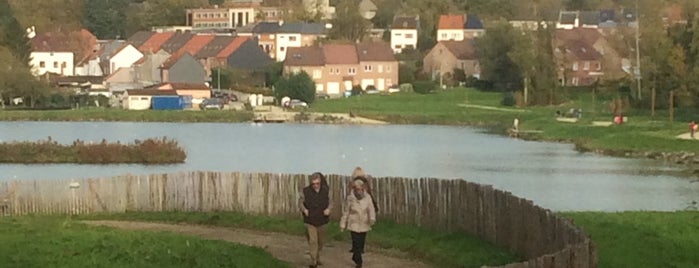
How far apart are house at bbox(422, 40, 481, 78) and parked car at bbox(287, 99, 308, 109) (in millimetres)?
19517

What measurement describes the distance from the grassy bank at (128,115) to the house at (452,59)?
29.0 meters

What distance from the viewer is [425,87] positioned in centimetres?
11725

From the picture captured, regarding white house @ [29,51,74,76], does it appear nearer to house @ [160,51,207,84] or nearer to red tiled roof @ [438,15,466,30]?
house @ [160,51,207,84]

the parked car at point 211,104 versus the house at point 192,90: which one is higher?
the house at point 192,90

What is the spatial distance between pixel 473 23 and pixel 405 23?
345 inches

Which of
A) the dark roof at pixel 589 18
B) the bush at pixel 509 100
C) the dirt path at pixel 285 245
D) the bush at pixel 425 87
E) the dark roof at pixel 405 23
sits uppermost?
the dark roof at pixel 589 18

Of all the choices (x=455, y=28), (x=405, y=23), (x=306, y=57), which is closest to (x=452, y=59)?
(x=306, y=57)

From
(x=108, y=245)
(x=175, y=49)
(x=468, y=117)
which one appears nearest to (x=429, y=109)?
(x=468, y=117)

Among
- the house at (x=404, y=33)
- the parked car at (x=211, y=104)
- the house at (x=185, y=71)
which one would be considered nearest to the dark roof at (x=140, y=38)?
the house at (x=185, y=71)

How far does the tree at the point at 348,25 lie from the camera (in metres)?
142

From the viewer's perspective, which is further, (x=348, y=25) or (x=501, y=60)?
(x=348, y=25)

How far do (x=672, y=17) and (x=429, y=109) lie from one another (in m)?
21.8

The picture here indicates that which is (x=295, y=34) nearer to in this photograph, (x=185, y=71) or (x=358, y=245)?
(x=185, y=71)

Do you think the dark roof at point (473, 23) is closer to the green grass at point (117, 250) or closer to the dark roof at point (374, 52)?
the dark roof at point (374, 52)
